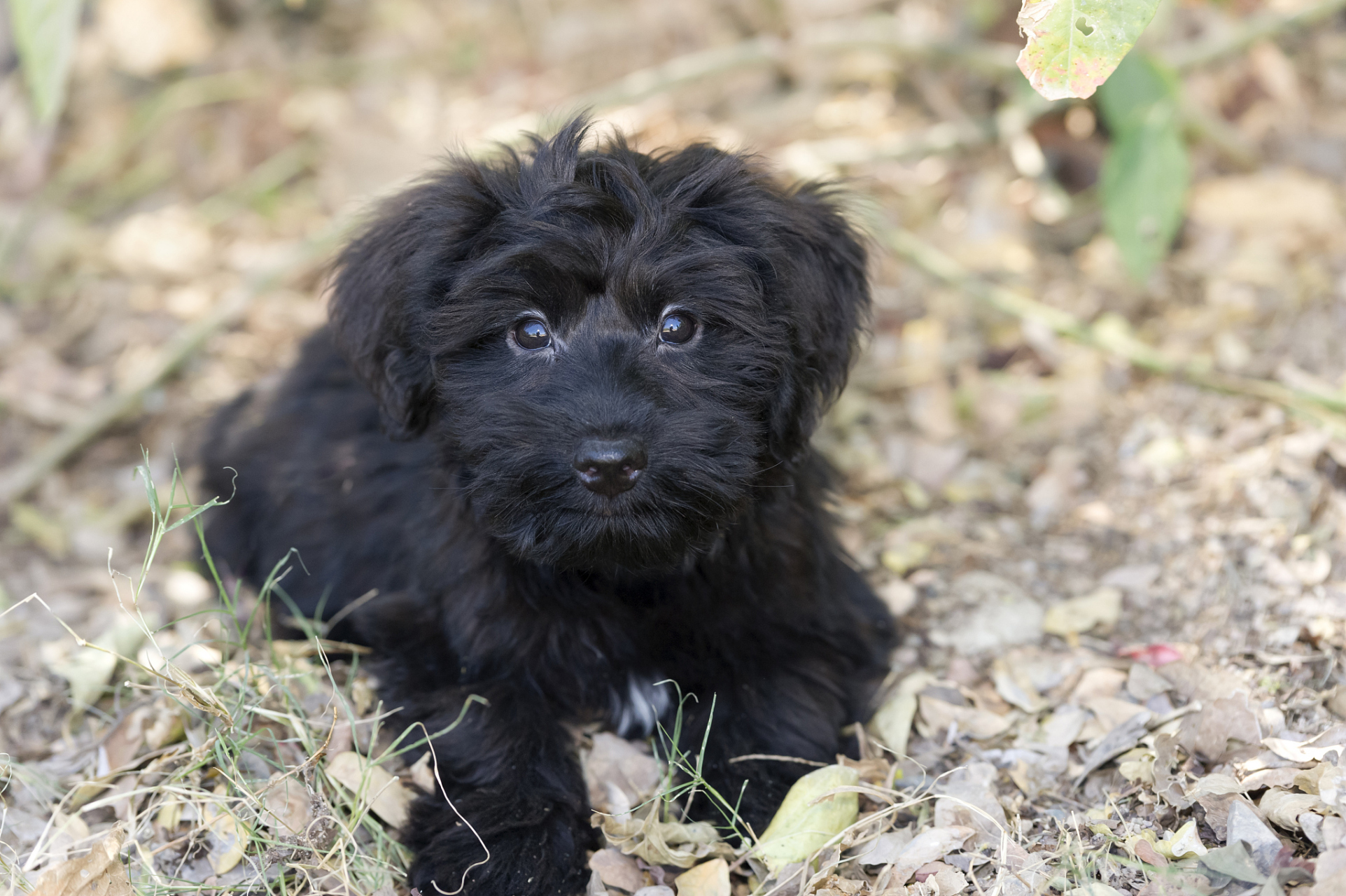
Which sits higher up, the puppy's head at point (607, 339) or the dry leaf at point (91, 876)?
the puppy's head at point (607, 339)

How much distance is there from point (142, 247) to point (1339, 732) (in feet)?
19.7

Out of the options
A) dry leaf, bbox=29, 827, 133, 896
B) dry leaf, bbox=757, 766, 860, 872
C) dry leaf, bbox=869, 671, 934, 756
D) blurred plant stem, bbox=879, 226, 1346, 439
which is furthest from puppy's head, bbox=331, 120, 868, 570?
blurred plant stem, bbox=879, 226, 1346, 439

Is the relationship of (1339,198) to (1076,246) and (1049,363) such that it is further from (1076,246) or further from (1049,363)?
(1049,363)

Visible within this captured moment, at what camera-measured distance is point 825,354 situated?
10.0 feet

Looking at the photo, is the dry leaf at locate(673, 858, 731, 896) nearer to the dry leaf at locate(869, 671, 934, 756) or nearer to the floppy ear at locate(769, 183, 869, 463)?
the dry leaf at locate(869, 671, 934, 756)

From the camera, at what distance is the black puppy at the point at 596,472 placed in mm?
2682

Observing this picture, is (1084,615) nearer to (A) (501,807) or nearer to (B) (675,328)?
(B) (675,328)

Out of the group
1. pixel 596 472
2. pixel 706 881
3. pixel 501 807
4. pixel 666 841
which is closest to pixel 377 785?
pixel 501 807

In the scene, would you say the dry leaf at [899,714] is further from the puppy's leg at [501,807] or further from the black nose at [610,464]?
the black nose at [610,464]

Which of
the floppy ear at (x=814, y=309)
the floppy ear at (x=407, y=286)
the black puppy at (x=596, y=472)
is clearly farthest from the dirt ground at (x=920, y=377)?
the floppy ear at (x=407, y=286)

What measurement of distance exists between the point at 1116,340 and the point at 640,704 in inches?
108

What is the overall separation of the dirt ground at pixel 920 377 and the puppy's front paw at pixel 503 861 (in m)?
0.09

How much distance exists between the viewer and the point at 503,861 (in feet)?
8.87

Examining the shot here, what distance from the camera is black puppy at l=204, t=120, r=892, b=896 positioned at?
2.68 metres
